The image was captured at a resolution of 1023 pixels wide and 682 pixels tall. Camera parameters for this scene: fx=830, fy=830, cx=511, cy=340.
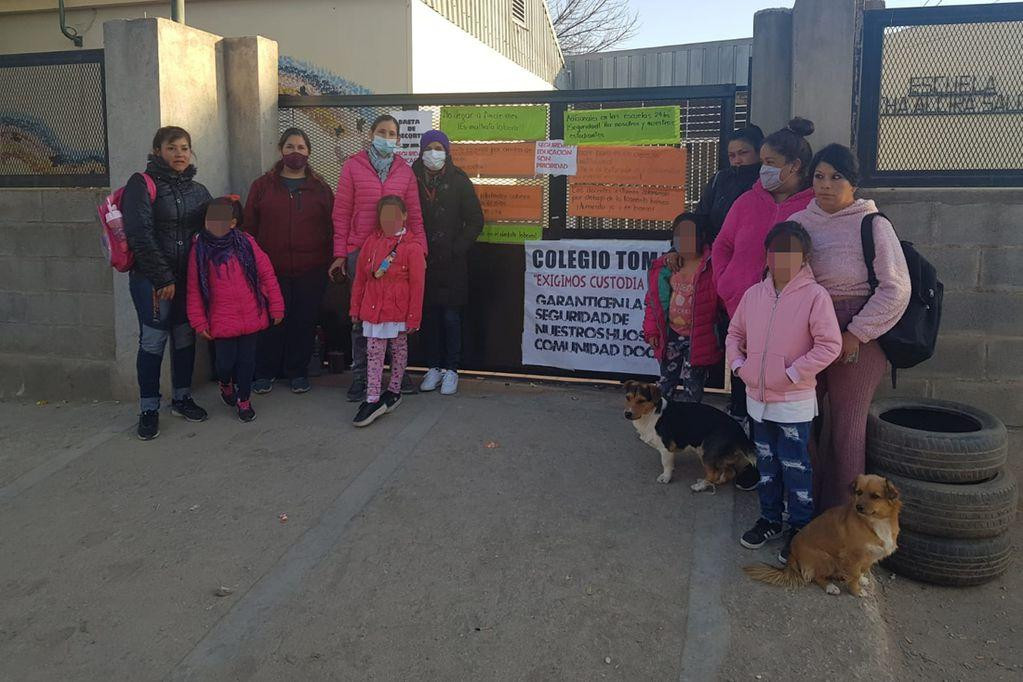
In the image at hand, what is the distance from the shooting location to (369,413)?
17.6 ft

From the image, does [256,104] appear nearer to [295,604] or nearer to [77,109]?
[77,109]

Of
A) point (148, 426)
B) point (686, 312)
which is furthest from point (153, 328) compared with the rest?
point (686, 312)

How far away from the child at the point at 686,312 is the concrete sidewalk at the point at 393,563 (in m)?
0.52

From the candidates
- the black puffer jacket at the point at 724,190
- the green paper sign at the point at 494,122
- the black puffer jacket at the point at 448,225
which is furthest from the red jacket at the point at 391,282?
the black puffer jacket at the point at 724,190

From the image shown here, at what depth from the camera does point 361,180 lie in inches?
223

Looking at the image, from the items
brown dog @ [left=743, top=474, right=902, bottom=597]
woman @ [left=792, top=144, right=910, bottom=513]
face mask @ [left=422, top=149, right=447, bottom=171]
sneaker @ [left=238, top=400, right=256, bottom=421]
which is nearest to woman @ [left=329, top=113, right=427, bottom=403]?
→ face mask @ [left=422, top=149, right=447, bottom=171]

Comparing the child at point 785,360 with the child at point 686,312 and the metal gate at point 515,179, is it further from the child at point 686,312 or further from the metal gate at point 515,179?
the metal gate at point 515,179

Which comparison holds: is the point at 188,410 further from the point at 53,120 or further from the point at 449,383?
the point at 53,120

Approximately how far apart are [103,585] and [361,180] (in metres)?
3.05

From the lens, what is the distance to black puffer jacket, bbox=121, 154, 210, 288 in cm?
509

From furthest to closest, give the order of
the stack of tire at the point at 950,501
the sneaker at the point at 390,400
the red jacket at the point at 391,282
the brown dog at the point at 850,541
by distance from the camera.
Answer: the sneaker at the point at 390,400
the red jacket at the point at 391,282
the stack of tire at the point at 950,501
the brown dog at the point at 850,541

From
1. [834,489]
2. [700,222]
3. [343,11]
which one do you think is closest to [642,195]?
[700,222]

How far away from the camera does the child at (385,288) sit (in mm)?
5379

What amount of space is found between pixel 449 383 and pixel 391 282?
0.95 metres
